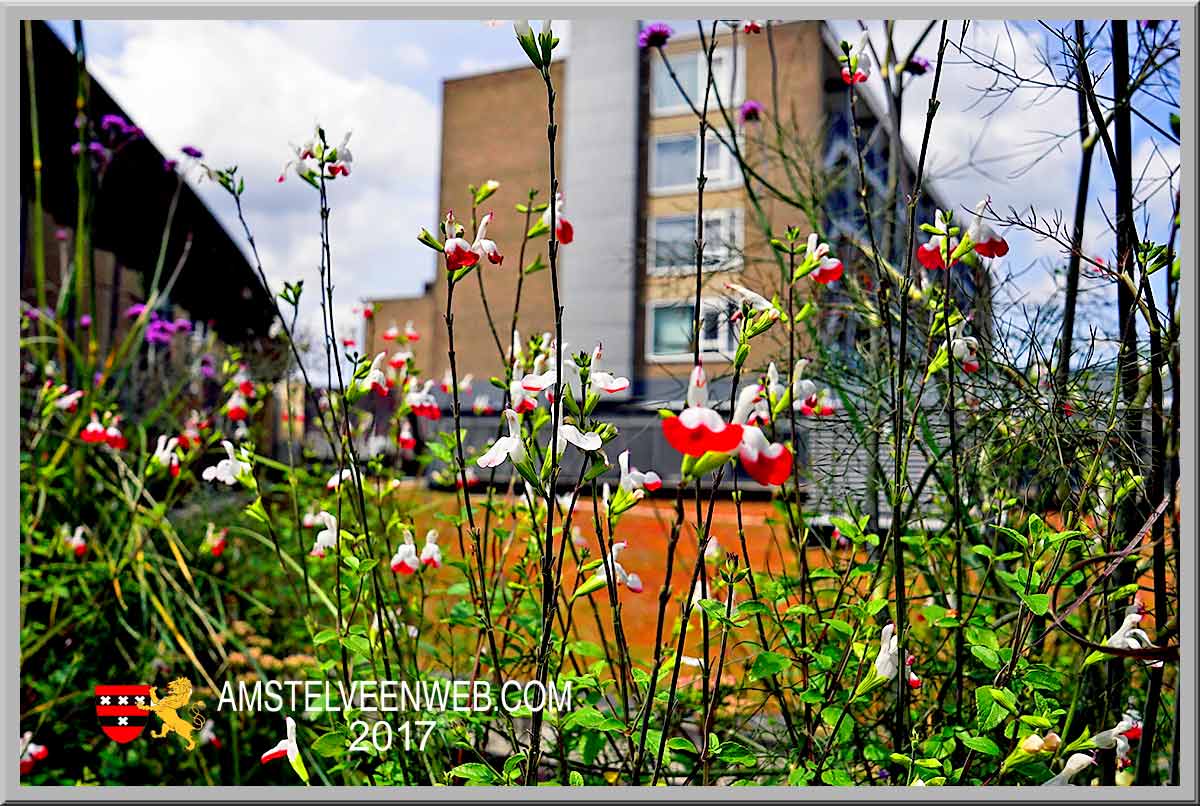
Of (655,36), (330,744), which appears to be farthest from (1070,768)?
(655,36)

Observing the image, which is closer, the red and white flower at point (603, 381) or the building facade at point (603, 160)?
the red and white flower at point (603, 381)

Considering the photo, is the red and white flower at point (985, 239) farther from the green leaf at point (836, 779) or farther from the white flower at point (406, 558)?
the white flower at point (406, 558)

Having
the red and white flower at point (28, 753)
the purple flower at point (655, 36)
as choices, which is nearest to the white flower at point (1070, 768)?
the purple flower at point (655, 36)

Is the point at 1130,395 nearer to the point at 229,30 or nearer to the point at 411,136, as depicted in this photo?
the point at 411,136

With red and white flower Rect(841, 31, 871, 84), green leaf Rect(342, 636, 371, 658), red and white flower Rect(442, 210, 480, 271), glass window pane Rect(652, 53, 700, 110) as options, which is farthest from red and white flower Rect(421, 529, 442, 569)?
glass window pane Rect(652, 53, 700, 110)

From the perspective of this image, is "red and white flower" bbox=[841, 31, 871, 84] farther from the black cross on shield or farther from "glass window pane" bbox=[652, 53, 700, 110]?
"glass window pane" bbox=[652, 53, 700, 110]

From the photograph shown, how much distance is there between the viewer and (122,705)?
Result: 4.25 feet

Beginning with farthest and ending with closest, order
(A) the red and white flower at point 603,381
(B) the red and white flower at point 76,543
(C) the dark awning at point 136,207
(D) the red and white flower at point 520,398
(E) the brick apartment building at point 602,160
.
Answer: (E) the brick apartment building at point 602,160 → (C) the dark awning at point 136,207 → (B) the red and white flower at point 76,543 → (D) the red and white flower at point 520,398 → (A) the red and white flower at point 603,381

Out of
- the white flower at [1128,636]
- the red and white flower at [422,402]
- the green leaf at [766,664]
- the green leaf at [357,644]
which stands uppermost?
the red and white flower at [422,402]

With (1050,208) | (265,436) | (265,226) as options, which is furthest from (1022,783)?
(265,436)

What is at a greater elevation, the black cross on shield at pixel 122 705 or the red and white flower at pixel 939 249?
the red and white flower at pixel 939 249

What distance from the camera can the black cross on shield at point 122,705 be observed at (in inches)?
50.4

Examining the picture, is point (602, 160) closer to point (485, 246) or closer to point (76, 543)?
point (76, 543)

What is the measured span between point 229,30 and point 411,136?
377 mm
